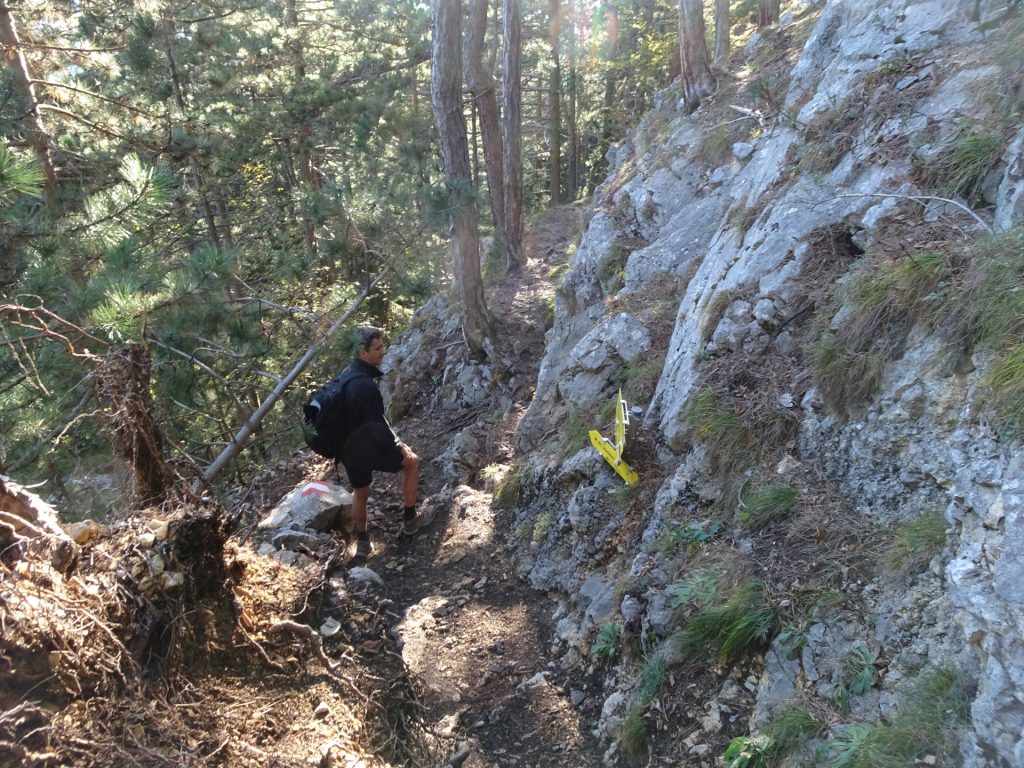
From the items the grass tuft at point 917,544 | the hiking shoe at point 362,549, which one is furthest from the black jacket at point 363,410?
the grass tuft at point 917,544

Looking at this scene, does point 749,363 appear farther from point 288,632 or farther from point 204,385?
point 204,385

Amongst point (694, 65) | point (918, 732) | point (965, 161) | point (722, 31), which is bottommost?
point (918, 732)

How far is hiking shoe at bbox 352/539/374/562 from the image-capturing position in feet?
17.9

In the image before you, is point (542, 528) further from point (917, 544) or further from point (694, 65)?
point (694, 65)

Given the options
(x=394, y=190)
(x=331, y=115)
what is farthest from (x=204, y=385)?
(x=331, y=115)

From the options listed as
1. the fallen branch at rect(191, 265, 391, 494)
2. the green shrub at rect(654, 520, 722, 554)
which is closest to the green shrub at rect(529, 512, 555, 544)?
the green shrub at rect(654, 520, 722, 554)

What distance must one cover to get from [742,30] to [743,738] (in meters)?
18.3

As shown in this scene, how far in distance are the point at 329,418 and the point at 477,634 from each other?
2.10 metres

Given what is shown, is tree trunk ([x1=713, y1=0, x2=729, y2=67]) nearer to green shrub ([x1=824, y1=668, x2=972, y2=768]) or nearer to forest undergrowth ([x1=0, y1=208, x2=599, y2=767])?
forest undergrowth ([x1=0, y1=208, x2=599, y2=767])

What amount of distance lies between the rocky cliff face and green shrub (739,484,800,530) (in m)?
0.02

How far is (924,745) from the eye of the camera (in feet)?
7.00

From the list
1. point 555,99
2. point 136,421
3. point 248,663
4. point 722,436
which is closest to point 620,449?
point 722,436

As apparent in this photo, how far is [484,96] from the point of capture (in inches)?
407

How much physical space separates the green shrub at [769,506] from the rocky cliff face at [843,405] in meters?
0.02
